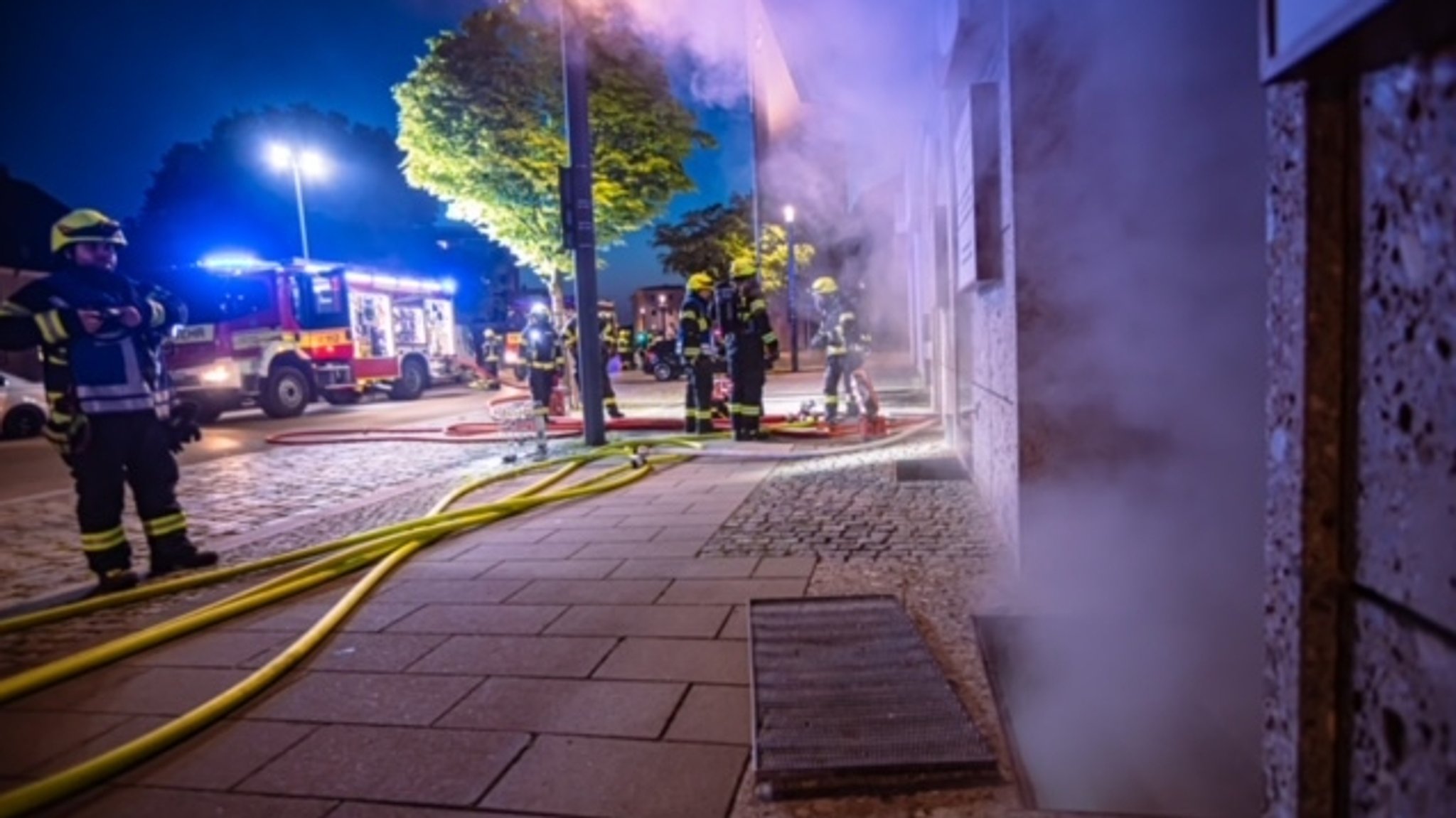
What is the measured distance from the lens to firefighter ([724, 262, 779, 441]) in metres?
8.53

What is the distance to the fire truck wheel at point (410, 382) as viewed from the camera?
63.8 feet

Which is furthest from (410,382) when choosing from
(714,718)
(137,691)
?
(714,718)

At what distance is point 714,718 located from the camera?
245 centimetres

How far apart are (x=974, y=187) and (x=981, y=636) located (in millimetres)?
2148

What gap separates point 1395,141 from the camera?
97 centimetres

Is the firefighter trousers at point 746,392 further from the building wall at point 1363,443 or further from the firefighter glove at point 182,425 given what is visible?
the building wall at point 1363,443

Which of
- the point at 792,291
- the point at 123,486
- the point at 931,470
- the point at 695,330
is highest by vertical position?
the point at 792,291

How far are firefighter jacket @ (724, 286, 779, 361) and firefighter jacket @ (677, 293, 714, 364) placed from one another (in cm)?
33

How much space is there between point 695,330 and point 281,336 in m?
10.3

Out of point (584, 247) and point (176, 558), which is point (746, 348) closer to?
point (584, 247)

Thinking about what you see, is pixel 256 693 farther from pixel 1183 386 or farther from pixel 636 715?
pixel 1183 386

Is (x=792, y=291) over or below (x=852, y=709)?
over

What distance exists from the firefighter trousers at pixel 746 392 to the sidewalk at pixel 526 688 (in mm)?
3795

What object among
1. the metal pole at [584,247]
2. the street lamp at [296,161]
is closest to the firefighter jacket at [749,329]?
the metal pole at [584,247]
